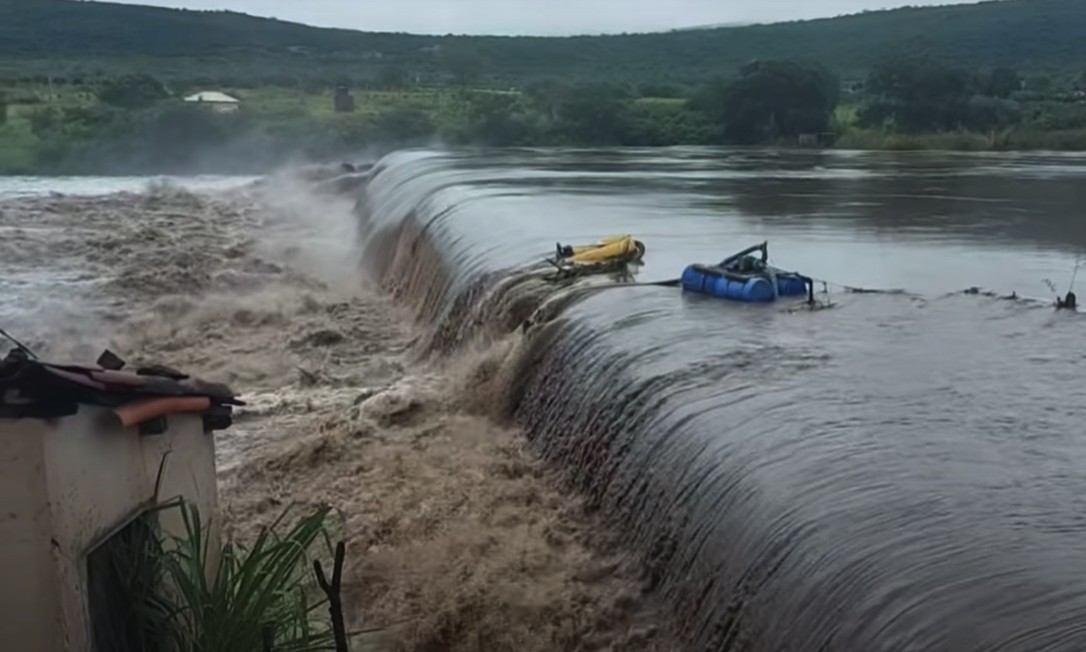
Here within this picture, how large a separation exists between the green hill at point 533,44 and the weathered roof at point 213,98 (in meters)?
7.87

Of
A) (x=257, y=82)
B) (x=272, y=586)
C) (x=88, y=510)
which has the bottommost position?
(x=257, y=82)

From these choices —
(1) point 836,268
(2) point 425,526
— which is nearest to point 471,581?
(2) point 425,526

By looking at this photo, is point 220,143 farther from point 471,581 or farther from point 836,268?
point 471,581

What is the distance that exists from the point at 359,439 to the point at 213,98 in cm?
4065

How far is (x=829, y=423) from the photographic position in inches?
225

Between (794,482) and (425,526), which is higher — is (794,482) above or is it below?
above

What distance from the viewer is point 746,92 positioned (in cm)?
3619

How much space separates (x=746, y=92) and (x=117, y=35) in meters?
33.6

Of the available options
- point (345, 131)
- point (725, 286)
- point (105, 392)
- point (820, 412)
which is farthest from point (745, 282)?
point (345, 131)

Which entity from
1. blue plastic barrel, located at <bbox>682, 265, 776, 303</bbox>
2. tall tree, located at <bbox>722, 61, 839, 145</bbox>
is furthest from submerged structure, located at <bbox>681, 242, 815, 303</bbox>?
tall tree, located at <bbox>722, 61, 839, 145</bbox>

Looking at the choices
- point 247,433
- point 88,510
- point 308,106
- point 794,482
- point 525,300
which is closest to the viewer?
point 88,510

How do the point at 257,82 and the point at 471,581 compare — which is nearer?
the point at 471,581

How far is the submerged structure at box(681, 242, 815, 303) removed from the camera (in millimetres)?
8445

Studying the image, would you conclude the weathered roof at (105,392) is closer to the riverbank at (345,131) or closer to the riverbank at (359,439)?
the riverbank at (359,439)
